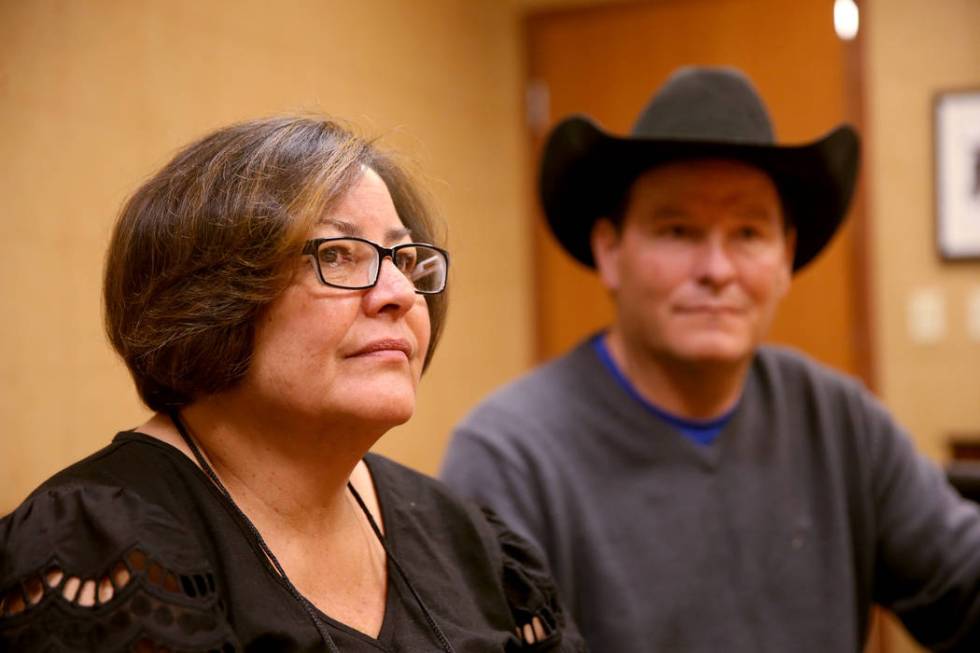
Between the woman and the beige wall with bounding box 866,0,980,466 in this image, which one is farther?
the beige wall with bounding box 866,0,980,466

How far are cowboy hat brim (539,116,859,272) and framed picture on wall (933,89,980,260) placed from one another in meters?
1.52

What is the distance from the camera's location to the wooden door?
3.45 m

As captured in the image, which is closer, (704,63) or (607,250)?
(607,250)

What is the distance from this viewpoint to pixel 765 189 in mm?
1758

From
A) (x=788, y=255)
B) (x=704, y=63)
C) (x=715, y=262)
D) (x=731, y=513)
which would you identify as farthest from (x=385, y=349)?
(x=704, y=63)

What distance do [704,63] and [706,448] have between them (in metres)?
2.19

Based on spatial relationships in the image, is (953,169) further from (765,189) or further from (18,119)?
(18,119)

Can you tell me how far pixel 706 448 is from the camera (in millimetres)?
1771

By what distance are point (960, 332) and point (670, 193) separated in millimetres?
1951

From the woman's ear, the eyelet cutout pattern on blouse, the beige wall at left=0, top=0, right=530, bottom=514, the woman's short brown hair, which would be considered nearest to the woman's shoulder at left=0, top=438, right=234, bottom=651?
the eyelet cutout pattern on blouse

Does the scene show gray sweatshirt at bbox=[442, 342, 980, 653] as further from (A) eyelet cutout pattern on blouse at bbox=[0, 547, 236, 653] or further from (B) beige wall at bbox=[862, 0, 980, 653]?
(B) beige wall at bbox=[862, 0, 980, 653]

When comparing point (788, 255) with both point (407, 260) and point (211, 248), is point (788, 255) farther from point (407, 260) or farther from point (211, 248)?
point (211, 248)

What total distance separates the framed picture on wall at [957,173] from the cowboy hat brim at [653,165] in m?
1.52

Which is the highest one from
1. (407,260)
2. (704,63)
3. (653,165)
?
(704,63)
